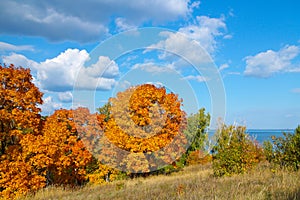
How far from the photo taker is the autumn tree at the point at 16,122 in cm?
1514

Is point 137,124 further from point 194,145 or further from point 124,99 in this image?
point 194,145

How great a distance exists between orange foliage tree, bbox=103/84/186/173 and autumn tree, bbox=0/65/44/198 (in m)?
6.04

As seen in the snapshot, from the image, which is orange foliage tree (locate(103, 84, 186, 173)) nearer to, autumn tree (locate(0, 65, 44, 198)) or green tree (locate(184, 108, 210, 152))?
autumn tree (locate(0, 65, 44, 198))

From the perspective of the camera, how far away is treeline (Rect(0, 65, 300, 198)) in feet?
49.4

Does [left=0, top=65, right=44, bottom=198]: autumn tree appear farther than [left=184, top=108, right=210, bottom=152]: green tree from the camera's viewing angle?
No

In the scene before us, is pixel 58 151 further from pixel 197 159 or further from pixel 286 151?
pixel 197 159

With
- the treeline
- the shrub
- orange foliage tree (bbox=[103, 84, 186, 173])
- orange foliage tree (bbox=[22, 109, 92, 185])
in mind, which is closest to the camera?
the treeline

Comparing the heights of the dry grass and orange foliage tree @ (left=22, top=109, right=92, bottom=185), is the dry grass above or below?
below

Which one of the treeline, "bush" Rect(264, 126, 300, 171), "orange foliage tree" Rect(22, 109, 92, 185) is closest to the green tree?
the treeline

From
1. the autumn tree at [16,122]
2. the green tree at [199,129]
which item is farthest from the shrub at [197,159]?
the autumn tree at [16,122]

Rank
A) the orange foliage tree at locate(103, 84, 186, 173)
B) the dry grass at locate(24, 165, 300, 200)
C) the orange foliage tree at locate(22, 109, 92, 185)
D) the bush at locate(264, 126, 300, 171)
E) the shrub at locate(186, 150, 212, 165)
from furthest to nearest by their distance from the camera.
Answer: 1. the shrub at locate(186, 150, 212, 165)
2. the orange foliage tree at locate(103, 84, 186, 173)
3. the orange foliage tree at locate(22, 109, 92, 185)
4. the bush at locate(264, 126, 300, 171)
5. the dry grass at locate(24, 165, 300, 200)

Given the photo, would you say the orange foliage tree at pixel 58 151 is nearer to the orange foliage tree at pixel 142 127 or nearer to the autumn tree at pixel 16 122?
the autumn tree at pixel 16 122

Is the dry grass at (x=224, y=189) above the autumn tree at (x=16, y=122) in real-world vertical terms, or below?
below

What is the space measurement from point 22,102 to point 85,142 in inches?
235
